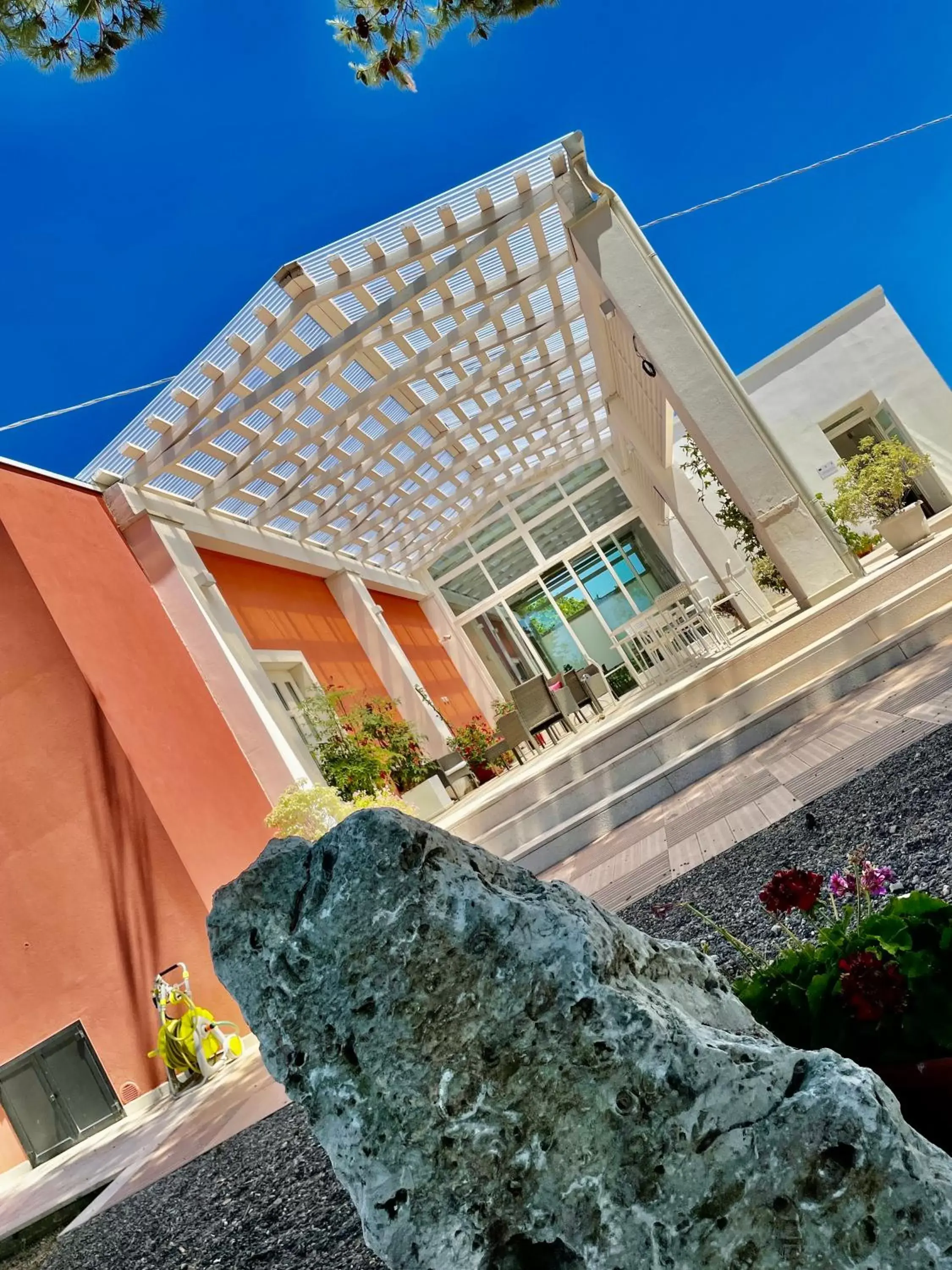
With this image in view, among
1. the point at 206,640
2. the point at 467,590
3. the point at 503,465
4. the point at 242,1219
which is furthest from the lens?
the point at 467,590

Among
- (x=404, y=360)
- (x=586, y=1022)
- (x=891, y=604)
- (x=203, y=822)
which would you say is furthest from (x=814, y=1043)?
(x=404, y=360)

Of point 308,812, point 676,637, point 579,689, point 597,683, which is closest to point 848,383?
point 597,683

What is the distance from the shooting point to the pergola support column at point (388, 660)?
42.0 ft

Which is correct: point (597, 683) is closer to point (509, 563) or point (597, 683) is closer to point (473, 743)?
point (473, 743)

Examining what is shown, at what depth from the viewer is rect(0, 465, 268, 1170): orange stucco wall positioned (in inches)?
243

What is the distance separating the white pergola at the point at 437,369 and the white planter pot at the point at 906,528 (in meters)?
1.29

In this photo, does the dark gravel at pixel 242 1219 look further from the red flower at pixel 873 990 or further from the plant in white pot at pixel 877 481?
the plant in white pot at pixel 877 481

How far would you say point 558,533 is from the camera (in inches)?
699

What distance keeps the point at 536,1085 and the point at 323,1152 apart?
8.51ft

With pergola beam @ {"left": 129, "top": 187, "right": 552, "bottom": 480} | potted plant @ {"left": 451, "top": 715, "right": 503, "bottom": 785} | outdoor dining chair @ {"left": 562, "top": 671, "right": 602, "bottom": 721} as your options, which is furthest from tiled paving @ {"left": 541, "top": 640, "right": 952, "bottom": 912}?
potted plant @ {"left": 451, "top": 715, "right": 503, "bottom": 785}

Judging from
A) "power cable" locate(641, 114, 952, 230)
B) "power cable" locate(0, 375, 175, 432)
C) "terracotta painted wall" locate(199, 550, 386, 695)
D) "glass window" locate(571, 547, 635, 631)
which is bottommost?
"glass window" locate(571, 547, 635, 631)

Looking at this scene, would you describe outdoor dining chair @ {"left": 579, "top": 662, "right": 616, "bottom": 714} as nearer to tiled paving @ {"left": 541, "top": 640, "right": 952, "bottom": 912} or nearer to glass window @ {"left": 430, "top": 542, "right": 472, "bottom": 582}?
glass window @ {"left": 430, "top": 542, "right": 472, "bottom": 582}

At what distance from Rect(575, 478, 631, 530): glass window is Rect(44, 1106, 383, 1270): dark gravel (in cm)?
1526

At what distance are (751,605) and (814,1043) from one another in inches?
449
